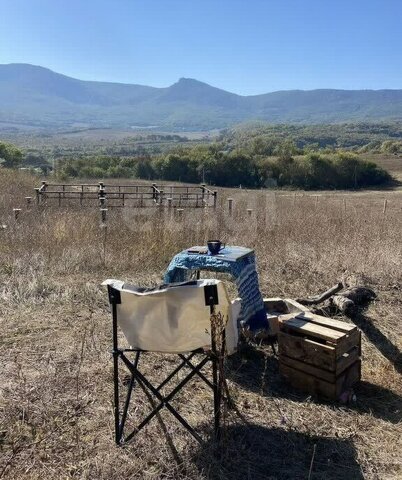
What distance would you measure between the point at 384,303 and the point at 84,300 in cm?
388

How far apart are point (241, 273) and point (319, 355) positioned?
3.06ft

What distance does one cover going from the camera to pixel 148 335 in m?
2.78

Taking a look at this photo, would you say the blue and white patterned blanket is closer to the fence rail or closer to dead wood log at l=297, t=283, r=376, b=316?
dead wood log at l=297, t=283, r=376, b=316

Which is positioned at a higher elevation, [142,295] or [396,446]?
[142,295]

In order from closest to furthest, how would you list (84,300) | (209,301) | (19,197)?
(209,301)
(84,300)
(19,197)

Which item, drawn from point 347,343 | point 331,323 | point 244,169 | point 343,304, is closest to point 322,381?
point 347,343

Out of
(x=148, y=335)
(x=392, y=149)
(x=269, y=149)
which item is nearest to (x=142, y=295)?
(x=148, y=335)

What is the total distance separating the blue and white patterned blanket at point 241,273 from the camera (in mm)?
3982

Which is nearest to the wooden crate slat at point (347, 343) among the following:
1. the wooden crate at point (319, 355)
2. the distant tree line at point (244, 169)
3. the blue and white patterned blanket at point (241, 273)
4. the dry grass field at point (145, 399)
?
the wooden crate at point (319, 355)

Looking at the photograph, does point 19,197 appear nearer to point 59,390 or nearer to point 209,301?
point 59,390

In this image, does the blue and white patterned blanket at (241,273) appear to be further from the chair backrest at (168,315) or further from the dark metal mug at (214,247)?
the chair backrest at (168,315)

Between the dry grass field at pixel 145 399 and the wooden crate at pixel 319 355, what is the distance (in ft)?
0.47

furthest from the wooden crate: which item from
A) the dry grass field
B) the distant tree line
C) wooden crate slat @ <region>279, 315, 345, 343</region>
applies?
the distant tree line

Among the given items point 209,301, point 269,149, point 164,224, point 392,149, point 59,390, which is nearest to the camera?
point 209,301
